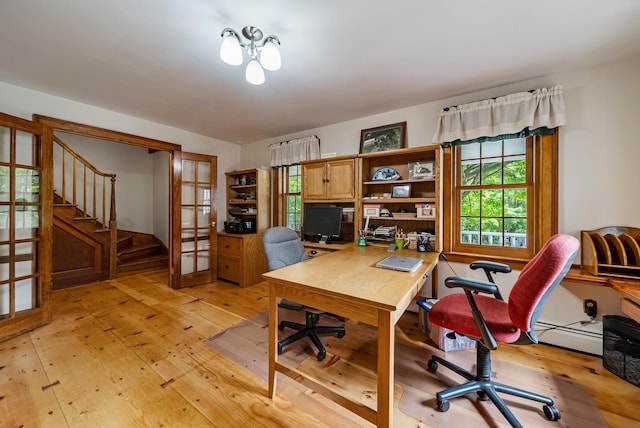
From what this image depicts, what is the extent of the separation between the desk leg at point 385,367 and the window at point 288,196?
2.80m

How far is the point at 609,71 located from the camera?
1.88 meters

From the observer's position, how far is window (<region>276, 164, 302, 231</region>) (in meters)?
3.78

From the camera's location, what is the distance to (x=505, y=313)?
1.42 m

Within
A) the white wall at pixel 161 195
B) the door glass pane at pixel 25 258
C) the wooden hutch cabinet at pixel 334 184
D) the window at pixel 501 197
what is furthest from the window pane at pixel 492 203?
the white wall at pixel 161 195

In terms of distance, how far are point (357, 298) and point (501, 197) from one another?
2.11 m

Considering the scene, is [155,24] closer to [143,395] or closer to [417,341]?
[143,395]

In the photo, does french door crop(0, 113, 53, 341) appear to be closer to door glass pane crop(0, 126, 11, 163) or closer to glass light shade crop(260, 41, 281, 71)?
door glass pane crop(0, 126, 11, 163)

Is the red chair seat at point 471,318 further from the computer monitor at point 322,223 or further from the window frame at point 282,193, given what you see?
the window frame at point 282,193

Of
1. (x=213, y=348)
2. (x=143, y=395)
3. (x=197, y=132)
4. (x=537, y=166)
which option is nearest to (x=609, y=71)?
(x=537, y=166)

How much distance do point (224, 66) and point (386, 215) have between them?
2107mm

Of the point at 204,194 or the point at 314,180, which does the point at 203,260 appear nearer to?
the point at 204,194

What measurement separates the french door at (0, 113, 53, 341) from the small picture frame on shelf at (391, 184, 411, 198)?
3667 mm

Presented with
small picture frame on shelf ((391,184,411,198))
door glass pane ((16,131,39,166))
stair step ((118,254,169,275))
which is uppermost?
door glass pane ((16,131,39,166))

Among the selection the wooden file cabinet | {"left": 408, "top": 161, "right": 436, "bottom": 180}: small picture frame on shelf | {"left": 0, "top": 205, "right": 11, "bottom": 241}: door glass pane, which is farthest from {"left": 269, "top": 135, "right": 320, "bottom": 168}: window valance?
{"left": 0, "top": 205, "right": 11, "bottom": 241}: door glass pane
